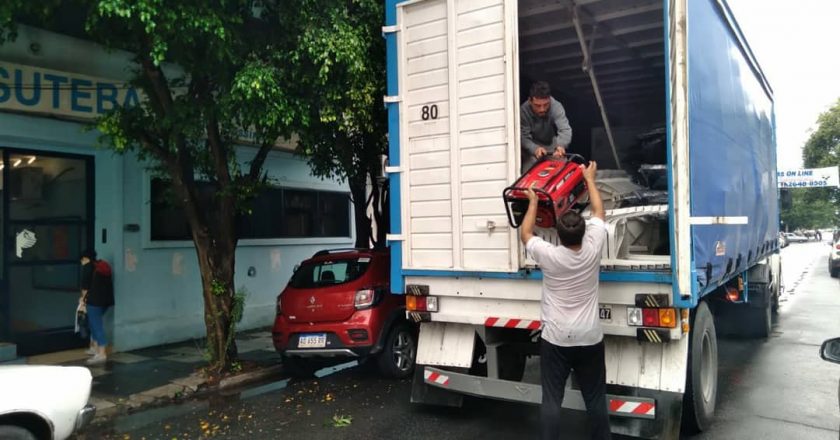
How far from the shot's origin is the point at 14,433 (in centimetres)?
354

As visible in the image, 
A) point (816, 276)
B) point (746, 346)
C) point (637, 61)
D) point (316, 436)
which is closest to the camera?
point (316, 436)

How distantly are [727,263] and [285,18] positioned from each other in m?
5.09

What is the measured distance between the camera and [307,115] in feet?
20.9

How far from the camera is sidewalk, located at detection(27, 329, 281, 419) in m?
6.59

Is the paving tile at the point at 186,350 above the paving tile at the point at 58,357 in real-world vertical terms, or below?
below

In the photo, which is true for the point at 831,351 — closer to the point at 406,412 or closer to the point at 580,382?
the point at 580,382

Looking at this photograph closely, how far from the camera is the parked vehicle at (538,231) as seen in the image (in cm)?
414

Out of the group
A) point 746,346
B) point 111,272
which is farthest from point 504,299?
point 111,272

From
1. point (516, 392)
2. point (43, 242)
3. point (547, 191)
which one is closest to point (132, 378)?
point (43, 242)

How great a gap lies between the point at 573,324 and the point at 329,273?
394 centimetres

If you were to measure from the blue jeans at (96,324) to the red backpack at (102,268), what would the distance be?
48cm

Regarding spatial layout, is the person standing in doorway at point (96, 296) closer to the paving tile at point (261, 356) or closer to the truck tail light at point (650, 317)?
the paving tile at point (261, 356)

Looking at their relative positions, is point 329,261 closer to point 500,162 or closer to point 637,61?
point 500,162

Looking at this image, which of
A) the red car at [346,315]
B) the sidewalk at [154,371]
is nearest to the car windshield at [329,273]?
the red car at [346,315]
